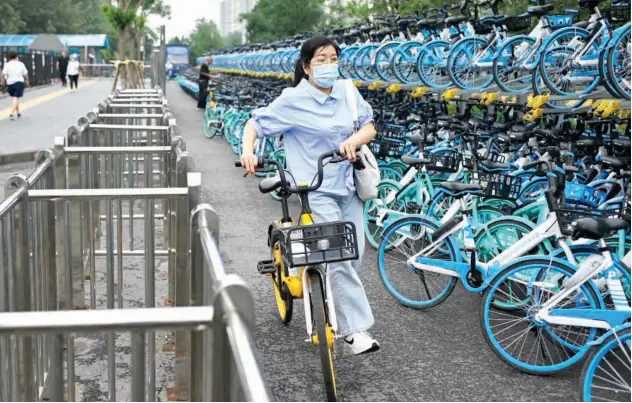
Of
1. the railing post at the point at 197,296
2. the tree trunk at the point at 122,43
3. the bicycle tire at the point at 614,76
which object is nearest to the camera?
the railing post at the point at 197,296

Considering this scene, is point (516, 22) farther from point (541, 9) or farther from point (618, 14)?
point (618, 14)

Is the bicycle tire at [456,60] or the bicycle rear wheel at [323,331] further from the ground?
the bicycle tire at [456,60]

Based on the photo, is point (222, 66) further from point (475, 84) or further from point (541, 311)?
point (541, 311)

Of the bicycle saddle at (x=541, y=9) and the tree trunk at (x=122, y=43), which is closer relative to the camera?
the bicycle saddle at (x=541, y=9)

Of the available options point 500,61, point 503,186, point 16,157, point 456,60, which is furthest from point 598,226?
point 16,157

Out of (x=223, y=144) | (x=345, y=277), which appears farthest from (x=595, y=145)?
(x=223, y=144)

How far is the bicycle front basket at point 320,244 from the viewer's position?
3812 millimetres

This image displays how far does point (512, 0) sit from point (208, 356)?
12.6 meters

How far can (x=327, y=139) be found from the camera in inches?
170

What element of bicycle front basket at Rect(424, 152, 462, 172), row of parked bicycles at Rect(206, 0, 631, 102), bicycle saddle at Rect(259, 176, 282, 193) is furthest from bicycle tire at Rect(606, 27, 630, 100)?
bicycle saddle at Rect(259, 176, 282, 193)

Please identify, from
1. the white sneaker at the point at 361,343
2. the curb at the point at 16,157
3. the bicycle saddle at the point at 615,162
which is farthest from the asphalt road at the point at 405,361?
the curb at the point at 16,157

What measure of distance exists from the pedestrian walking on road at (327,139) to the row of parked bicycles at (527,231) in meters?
0.24

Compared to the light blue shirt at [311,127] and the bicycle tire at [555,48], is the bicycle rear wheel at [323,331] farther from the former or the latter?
the bicycle tire at [555,48]

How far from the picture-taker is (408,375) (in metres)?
4.47
